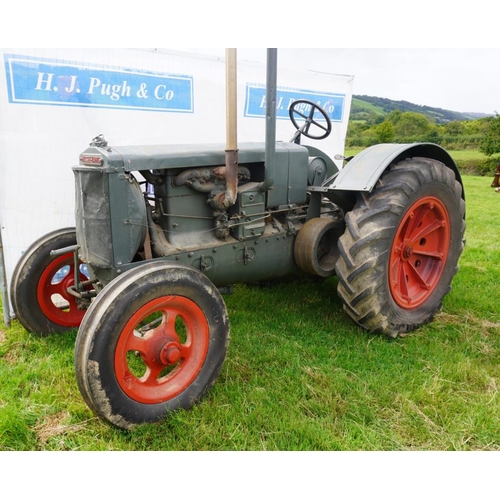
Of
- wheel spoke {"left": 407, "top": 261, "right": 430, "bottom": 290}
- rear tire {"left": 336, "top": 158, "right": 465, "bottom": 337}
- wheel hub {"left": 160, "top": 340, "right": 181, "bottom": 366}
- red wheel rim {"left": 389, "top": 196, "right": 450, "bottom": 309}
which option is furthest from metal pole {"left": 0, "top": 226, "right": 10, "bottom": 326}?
wheel spoke {"left": 407, "top": 261, "right": 430, "bottom": 290}

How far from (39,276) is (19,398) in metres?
0.96

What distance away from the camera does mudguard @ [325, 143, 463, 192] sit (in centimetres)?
316

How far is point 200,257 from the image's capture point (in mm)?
3027

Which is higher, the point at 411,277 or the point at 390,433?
the point at 411,277

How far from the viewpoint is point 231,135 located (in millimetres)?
2779

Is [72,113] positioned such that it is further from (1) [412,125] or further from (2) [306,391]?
(1) [412,125]

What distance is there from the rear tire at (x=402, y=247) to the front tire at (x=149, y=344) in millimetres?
1062

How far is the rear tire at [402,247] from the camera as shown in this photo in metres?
3.09

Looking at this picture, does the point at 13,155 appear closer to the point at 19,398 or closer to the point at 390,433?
the point at 19,398

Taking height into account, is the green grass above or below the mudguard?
below

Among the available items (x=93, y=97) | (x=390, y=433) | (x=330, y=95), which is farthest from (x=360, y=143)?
(x=390, y=433)

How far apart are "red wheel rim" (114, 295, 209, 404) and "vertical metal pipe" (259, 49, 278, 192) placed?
116 centimetres

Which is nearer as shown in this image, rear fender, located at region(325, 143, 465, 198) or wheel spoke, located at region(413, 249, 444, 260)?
rear fender, located at region(325, 143, 465, 198)

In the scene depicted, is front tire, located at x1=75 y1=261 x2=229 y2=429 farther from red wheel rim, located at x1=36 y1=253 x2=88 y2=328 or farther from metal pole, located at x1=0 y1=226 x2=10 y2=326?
metal pole, located at x1=0 y1=226 x2=10 y2=326
